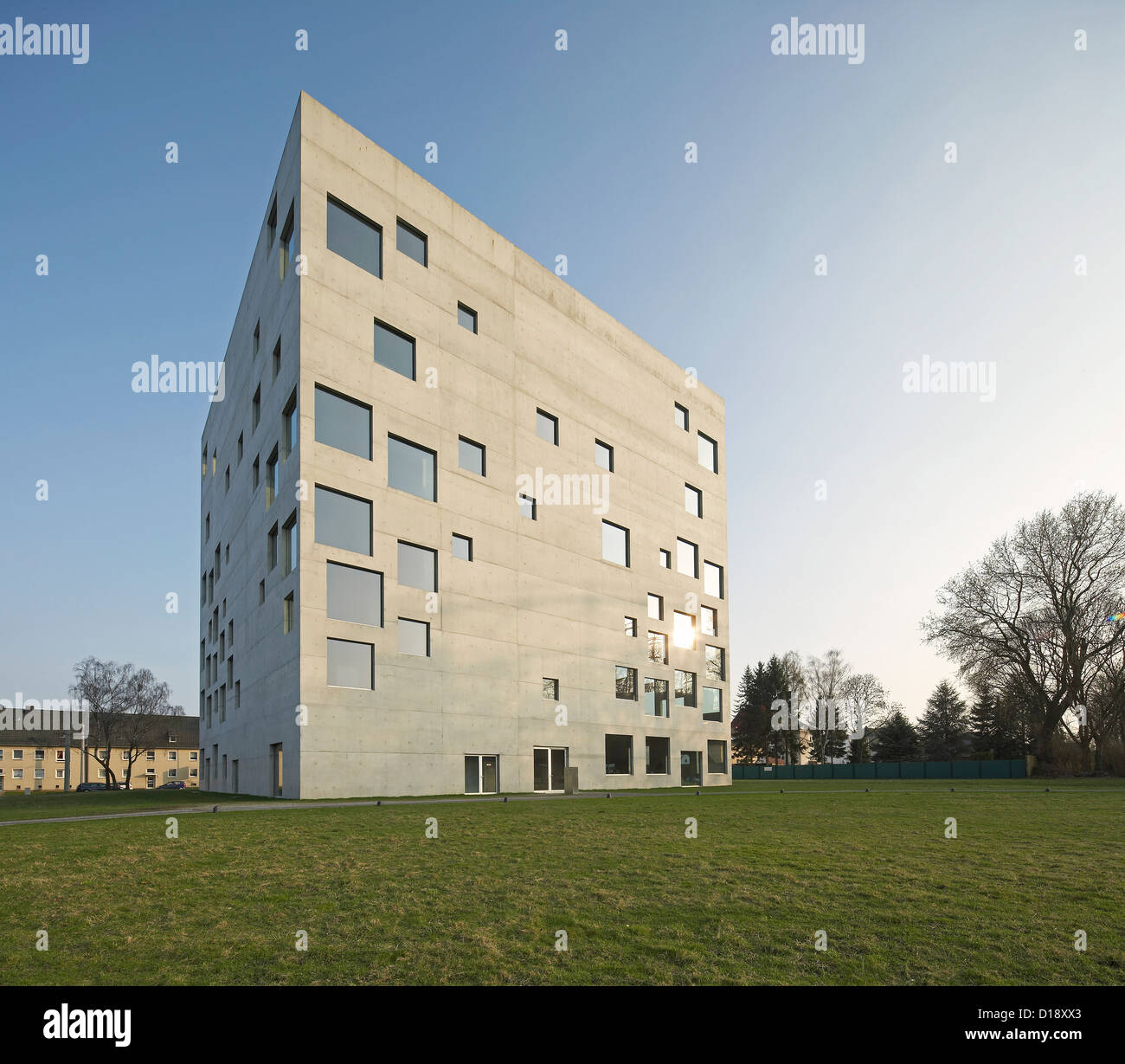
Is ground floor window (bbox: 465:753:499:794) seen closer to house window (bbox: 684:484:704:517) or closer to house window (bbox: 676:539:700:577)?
house window (bbox: 676:539:700:577)

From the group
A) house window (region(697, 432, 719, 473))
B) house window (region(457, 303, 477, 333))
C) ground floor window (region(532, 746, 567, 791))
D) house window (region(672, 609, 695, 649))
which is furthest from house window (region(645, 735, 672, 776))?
house window (region(457, 303, 477, 333))

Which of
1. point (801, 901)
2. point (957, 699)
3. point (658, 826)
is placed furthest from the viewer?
point (957, 699)

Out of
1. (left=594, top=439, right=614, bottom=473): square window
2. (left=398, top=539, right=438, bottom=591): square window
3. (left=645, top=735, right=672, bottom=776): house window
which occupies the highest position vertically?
(left=594, top=439, right=614, bottom=473): square window

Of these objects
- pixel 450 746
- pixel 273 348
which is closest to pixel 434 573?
pixel 450 746

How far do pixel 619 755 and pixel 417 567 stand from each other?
18672 mm

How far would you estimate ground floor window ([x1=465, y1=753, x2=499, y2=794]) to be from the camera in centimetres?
3562

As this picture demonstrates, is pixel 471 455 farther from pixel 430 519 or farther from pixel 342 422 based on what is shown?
pixel 342 422

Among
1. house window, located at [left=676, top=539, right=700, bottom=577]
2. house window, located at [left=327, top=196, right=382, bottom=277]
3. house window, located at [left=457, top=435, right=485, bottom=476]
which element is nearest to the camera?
house window, located at [left=327, top=196, right=382, bottom=277]

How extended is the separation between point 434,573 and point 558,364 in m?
15.7

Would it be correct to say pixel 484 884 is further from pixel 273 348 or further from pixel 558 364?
pixel 558 364

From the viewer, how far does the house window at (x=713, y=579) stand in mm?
57688

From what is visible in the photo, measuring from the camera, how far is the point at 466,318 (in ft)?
129

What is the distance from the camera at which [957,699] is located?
300 feet

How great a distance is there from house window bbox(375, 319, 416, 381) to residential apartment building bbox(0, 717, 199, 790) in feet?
304
